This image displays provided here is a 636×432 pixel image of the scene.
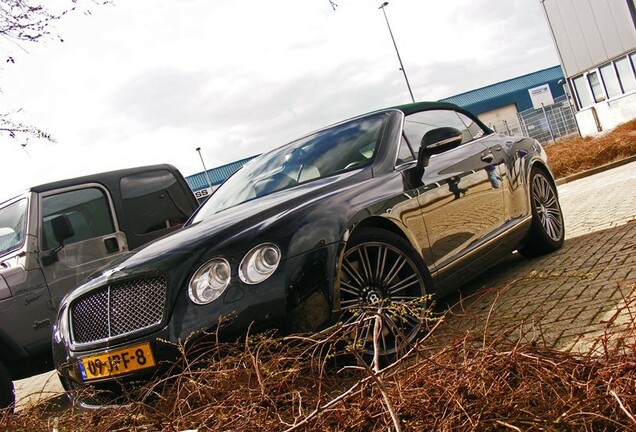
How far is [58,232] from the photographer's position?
6.18m

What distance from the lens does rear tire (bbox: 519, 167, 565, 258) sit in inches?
231

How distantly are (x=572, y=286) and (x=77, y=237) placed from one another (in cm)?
469

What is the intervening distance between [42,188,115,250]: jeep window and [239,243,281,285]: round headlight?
384cm

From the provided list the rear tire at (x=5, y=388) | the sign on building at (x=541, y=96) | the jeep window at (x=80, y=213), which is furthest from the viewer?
the sign on building at (x=541, y=96)

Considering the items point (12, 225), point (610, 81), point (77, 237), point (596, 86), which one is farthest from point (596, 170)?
point (596, 86)

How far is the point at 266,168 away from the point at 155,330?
7.43 ft

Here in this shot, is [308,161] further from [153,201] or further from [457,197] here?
[153,201]

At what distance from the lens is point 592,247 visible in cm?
552

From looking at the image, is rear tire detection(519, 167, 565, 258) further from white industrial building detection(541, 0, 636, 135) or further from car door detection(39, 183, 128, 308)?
white industrial building detection(541, 0, 636, 135)

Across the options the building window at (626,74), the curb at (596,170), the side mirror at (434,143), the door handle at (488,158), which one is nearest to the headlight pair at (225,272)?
the side mirror at (434,143)

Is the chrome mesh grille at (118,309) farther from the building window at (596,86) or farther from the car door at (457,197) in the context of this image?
the building window at (596,86)

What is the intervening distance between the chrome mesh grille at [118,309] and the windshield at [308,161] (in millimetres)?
1400

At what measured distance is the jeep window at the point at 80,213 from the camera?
647cm

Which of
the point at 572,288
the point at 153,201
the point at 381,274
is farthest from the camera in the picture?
the point at 153,201
